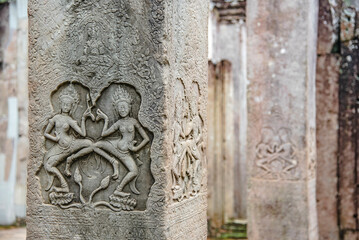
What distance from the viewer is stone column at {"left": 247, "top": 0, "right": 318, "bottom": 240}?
5.18 meters

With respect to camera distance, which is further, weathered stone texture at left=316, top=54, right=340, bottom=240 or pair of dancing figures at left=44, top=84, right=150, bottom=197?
weathered stone texture at left=316, top=54, right=340, bottom=240

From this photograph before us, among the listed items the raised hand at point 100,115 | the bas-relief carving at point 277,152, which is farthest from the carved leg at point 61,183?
the bas-relief carving at point 277,152

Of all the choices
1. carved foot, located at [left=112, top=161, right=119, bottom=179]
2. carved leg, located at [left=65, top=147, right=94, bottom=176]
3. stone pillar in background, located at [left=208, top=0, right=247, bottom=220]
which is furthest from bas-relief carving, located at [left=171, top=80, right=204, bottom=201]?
stone pillar in background, located at [left=208, top=0, right=247, bottom=220]

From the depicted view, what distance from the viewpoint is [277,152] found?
5.27 metres

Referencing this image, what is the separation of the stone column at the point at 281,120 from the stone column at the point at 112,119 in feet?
8.09

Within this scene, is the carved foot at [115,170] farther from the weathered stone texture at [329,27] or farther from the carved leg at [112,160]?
the weathered stone texture at [329,27]

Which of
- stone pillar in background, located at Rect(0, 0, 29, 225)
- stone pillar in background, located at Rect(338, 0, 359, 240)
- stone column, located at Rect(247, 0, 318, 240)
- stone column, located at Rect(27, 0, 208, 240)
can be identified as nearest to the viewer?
stone column, located at Rect(27, 0, 208, 240)

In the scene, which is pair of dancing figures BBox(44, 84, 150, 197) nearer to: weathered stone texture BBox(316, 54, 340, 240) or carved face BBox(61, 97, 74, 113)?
carved face BBox(61, 97, 74, 113)

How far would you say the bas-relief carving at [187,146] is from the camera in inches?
109

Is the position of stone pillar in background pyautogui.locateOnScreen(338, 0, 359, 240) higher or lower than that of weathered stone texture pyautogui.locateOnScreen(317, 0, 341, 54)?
lower

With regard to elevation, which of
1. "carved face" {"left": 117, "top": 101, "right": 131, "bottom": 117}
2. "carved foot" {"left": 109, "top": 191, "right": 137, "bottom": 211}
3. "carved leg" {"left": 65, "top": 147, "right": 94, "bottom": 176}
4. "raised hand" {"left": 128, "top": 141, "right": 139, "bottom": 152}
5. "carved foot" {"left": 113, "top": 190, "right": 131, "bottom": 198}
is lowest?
"carved foot" {"left": 109, "top": 191, "right": 137, "bottom": 211}

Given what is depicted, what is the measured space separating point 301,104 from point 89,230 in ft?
10.2

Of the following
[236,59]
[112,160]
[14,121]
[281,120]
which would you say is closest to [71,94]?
[112,160]

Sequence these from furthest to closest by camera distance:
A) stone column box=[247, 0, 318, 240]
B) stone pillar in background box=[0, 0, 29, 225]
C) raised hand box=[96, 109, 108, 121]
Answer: stone pillar in background box=[0, 0, 29, 225] < stone column box=[247, 0, 318, 240] < raised hand box=[96, 109, 108, 121]
